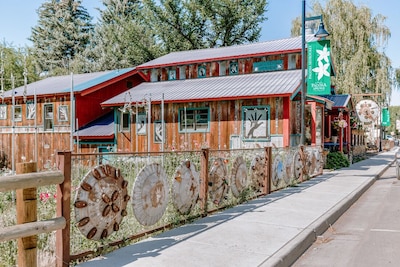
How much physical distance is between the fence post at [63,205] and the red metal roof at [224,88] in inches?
540

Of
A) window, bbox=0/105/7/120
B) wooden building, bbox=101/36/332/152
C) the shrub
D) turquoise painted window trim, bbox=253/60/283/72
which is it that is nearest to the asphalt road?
wooden building, bbox=101/36/332/152

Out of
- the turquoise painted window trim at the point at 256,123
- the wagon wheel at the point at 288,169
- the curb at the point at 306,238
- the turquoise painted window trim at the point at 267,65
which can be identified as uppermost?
the turquoise painted window trim at the point at 267,65

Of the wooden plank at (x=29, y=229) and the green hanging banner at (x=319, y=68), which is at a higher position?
the green hanging banner at (x=319, y=68)

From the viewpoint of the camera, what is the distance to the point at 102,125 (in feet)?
75.0

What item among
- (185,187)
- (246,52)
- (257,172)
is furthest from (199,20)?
(185,187)

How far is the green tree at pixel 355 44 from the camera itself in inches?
1161

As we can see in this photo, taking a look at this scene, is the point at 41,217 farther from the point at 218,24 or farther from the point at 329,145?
the point at 218,24

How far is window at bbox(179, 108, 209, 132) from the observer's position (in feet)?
64.9

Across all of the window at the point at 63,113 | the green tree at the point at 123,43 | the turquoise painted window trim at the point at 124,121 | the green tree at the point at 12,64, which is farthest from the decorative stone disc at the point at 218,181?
the green tree at the point at 12,64

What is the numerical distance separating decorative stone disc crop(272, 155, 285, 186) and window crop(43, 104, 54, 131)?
670 inches

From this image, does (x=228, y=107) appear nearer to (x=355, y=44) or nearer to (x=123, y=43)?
(x=355, y=44)

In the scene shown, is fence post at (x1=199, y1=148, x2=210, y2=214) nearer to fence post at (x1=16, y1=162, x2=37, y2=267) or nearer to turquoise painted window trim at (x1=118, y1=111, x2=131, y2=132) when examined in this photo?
fence post at (x1=16, y1=162, x2=37, y2=267)

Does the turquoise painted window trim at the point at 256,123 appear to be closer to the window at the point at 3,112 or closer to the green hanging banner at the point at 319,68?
the green hanging banner at the point at 319,68

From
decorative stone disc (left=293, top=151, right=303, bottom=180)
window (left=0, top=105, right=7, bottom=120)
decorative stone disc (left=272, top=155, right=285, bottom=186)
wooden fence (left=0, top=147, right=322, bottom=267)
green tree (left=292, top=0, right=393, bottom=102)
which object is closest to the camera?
wooden fence (left=0, top=147, right=322, bottom=267)
